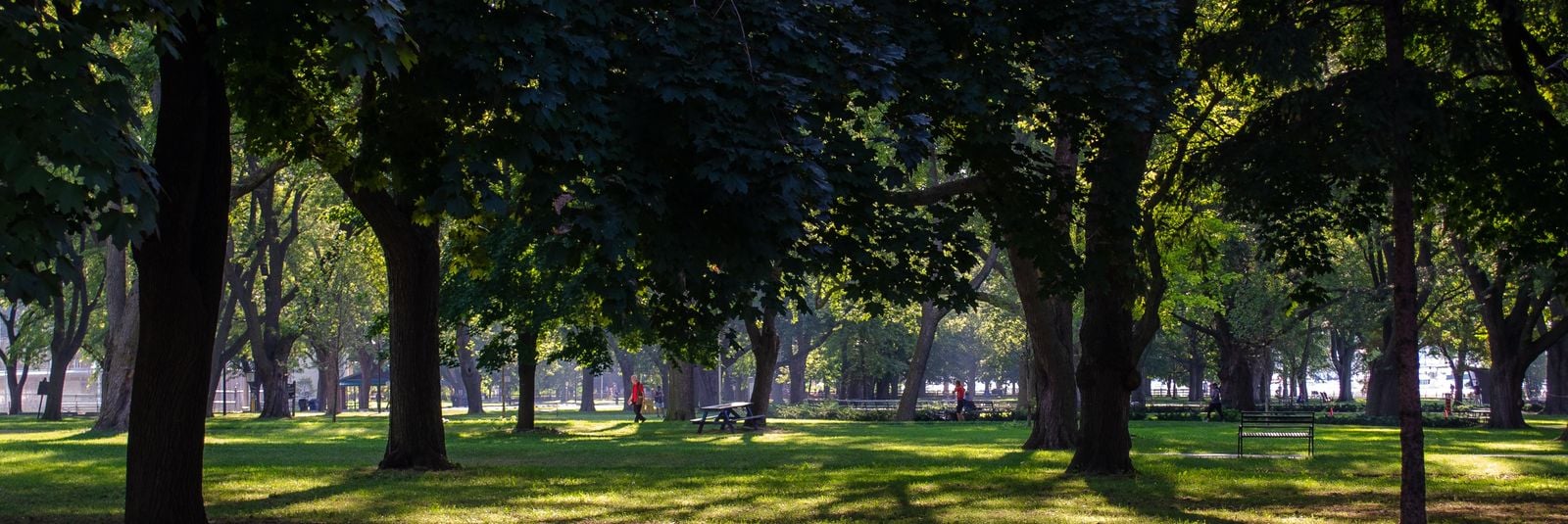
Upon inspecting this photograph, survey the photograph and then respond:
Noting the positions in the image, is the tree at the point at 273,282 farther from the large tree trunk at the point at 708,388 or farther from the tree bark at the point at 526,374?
the large tree trunk at the point at 708,388

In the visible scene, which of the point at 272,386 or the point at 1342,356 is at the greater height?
the point at 1342,356

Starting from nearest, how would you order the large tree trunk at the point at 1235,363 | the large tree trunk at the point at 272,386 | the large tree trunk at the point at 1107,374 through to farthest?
the large tree trunk at the point at 1107,374
the large tree trunk at the point at 272,386
the large tree trunk at the point at 1235,363

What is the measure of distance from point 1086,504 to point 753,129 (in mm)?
6548

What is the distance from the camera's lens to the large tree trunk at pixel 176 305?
11.0 m

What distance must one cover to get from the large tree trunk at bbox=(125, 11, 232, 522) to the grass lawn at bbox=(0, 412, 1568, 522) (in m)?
1.79

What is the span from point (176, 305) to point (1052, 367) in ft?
56.5

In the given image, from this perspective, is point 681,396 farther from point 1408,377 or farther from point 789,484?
point 1408,377

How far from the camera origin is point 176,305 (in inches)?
434

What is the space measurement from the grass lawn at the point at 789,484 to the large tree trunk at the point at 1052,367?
4.34ft

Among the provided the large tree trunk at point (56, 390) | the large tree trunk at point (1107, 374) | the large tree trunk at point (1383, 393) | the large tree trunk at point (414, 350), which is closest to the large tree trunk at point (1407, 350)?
the large tree trunk at point (1107, 374)

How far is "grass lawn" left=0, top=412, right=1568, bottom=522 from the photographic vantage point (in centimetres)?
1351

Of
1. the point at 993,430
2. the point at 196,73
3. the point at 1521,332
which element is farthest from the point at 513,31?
the point at 1521,332

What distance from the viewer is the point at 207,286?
1127 cm

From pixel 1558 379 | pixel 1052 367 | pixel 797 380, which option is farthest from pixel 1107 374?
pixel 797 380
